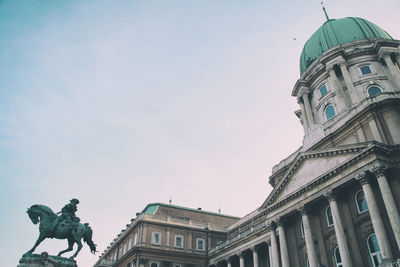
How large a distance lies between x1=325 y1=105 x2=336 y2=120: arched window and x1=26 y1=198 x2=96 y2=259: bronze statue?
3005 centimetres

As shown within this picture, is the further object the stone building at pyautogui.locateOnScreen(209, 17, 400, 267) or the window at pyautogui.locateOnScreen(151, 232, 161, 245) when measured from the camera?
the window at pyautogui.locateOnScreen(151, 232, 161, 245)

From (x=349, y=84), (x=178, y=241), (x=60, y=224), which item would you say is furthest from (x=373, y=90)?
(x=60, y=224)

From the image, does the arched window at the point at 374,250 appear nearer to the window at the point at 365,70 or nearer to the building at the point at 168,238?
the window at the point at 365,70

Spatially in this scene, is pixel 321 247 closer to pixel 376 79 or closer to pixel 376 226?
pixel 376 226

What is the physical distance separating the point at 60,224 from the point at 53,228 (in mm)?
337

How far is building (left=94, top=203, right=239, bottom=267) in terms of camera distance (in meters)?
43.4

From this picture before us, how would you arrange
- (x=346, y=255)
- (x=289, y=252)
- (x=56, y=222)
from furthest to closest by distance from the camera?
(x=289, y=252)
(x=346, y=255)
(x=56, y=222)

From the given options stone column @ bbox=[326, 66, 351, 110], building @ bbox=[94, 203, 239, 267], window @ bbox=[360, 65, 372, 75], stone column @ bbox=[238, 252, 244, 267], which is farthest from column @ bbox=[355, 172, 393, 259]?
building @ bbox=[94, 203, 239, 267]

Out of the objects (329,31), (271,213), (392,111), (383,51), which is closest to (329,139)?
(392,111)

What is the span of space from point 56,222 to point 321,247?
2015 cm

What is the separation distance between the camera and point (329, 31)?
4275 centimetres

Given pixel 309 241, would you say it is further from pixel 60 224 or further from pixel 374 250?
pixel 60 224

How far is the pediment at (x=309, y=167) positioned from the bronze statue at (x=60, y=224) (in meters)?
18.0

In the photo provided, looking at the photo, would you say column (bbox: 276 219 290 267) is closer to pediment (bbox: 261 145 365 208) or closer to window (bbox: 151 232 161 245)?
pediment (bbox: 261 145 365 208)
